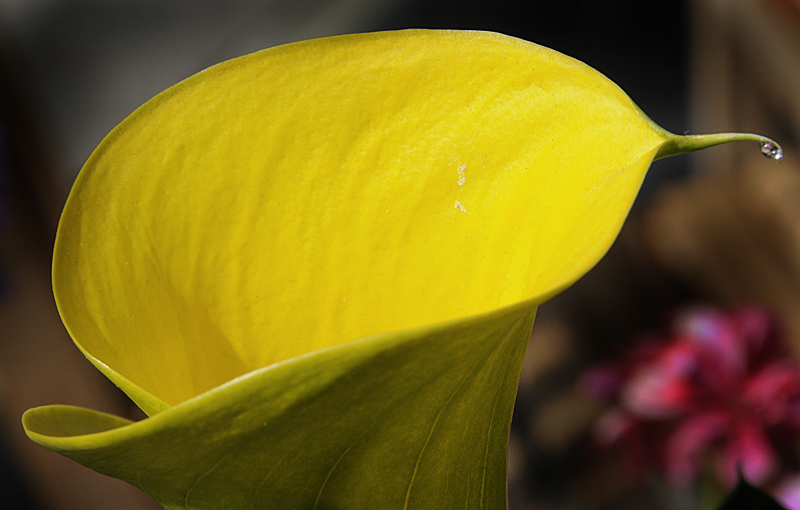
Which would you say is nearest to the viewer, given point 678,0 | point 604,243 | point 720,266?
point 604,243

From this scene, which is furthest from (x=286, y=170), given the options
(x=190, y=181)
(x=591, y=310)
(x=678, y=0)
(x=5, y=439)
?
(x=678, y=0)

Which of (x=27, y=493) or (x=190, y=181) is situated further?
(x=27, y=493)

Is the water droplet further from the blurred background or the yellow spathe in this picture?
the blurred background

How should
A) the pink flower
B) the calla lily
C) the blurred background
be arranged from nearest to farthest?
the calla lily → the pink flower → the blurred background

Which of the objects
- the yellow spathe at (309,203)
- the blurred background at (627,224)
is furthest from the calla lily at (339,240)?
the blurred background at (627,224)

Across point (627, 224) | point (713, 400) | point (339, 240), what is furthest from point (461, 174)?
point (627, 224)

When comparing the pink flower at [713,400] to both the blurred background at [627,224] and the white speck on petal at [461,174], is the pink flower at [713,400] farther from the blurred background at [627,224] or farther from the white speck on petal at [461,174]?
the white speck on petal at [461,174]

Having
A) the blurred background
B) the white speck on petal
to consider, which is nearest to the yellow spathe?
the white speck on petal

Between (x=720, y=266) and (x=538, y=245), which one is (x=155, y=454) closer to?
(x=538, y=245)

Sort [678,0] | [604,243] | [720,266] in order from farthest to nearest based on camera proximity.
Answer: [678,0], [720,266], [604,243]
